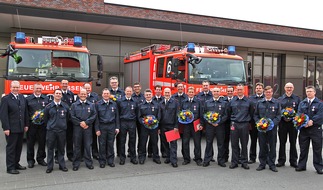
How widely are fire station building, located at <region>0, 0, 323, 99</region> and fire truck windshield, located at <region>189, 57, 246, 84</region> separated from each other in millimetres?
4419

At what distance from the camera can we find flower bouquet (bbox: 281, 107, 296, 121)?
6788 mm

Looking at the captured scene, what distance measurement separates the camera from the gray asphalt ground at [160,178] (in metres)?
5.53

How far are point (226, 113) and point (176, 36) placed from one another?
41.6 ft

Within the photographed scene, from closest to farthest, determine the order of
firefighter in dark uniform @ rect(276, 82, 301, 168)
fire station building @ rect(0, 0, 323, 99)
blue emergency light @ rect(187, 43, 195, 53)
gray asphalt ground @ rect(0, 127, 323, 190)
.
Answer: gray asphalt ground @ rect(0, 127, 323, 190) < firefighter in dark uniform @ rect(276, 82, 301, 168) < blue emergency light @ rect(187, 43, 195, 53) < fire station building @ rect(0, 0, 323, 99)

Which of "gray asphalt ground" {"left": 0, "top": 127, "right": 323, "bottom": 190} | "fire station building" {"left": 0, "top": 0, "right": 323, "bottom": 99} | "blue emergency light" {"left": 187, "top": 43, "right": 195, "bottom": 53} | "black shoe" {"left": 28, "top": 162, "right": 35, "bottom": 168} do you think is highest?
"fire station building" {"left": 0, "top": 0, "right": 323, "bottom": 99}

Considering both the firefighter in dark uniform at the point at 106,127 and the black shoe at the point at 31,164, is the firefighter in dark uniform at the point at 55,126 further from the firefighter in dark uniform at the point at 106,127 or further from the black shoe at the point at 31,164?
the firefighter in dark uniform at the point at 106,127

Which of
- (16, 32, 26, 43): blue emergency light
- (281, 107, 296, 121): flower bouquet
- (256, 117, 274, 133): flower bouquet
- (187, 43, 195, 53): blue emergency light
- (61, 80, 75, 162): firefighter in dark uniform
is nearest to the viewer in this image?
(256, 117, 274, 133): flower bouquet

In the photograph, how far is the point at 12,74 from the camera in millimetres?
8258

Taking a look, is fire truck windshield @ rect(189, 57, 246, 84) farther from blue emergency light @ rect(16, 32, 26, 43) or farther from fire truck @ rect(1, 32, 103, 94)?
blue emergency light @ rect(16, 32, 26, 43)

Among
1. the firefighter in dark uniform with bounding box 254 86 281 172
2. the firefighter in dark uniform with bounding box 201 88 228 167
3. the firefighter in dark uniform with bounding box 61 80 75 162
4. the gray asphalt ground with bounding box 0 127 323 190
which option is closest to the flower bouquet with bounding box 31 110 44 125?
the firefighter in dark uniform with bounding box 61 80 75 162

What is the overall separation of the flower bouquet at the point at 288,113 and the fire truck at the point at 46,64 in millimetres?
5228

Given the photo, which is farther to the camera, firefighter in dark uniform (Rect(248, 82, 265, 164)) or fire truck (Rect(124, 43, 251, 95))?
fire truck (Rect(124, 43, 251, 95))

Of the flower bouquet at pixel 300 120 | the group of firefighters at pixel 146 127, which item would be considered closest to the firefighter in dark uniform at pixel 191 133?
the group of firefighters at pixel 146 127

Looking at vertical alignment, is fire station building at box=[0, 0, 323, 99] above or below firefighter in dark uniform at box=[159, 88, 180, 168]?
above
